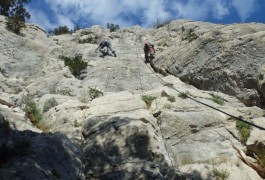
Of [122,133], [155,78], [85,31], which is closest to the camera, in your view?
[122,133]

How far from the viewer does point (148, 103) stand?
49.1 ft

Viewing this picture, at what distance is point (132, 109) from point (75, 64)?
8123 mm

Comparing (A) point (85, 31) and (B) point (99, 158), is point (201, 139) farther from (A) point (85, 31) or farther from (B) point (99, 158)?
(A) point (85, 31)

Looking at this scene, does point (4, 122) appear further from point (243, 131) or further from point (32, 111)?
point (243, 131)

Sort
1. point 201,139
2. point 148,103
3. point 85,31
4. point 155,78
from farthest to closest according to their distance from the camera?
point 85,31 < point 155,78 < point 148,103 < point 201,139

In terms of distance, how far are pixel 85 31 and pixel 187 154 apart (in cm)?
2087

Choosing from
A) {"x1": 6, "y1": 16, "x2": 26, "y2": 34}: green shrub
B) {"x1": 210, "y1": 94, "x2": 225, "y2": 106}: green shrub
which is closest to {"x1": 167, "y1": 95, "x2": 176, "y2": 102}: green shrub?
{"x1": 210, "y1": 94, "x2": 225, "y2": 106}: green shrub

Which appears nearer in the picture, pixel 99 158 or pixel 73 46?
pixel 99 158

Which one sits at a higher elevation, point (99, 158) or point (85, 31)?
point (85, 31)

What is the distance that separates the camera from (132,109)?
13820 millimetres

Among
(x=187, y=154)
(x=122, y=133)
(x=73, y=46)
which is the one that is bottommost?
(x=187, y=154)

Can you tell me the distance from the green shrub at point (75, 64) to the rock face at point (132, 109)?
258mm

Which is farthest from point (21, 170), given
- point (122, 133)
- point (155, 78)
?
point (155, 78)

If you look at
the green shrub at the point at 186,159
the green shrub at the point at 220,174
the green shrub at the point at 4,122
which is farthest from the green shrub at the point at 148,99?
the green shrub at the point at 4,122
